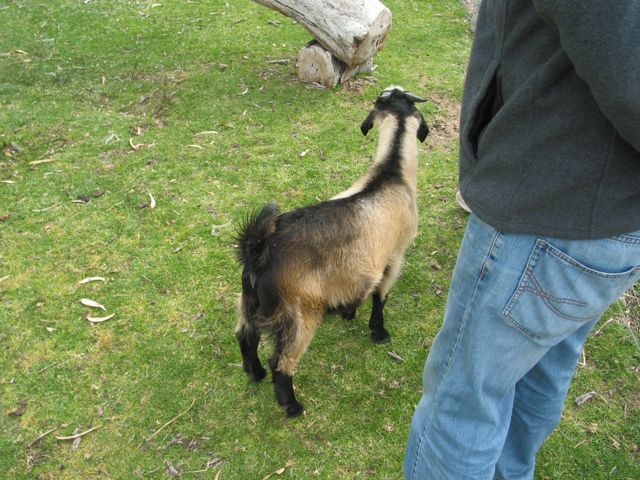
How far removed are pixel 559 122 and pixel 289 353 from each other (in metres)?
1.76

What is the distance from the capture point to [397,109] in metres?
3.31

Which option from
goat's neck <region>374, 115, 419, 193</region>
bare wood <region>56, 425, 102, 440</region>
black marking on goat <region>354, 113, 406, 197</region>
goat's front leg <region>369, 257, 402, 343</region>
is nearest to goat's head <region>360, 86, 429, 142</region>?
goat's neck <region>374, 115, 419, 193</region>

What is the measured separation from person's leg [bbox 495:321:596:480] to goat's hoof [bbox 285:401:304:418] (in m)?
1.05

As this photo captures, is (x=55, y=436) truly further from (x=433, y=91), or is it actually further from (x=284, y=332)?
(x=433, y=91)

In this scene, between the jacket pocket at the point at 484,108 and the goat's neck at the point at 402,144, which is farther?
the goat's neck at the point at 402,144

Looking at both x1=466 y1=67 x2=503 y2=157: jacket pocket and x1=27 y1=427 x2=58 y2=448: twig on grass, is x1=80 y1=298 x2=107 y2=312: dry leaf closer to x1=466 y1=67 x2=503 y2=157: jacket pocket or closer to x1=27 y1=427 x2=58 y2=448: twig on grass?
x1=27 y1=427 x2=58 y2=448: twig on grass

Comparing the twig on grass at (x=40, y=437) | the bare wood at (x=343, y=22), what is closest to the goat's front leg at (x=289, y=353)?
the twig on grass at (x=40, y=437)

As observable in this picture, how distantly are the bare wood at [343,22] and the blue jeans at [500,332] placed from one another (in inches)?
168

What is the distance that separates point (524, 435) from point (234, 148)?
3.57 metres

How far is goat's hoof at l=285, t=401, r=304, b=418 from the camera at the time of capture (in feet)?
8.88

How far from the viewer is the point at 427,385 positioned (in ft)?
5.43

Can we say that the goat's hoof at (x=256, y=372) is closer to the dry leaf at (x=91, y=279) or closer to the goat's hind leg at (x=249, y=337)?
the goat's hind leg at (x=249, y=337)

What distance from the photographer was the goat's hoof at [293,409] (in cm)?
271

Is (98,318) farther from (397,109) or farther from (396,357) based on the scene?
(397,109)
